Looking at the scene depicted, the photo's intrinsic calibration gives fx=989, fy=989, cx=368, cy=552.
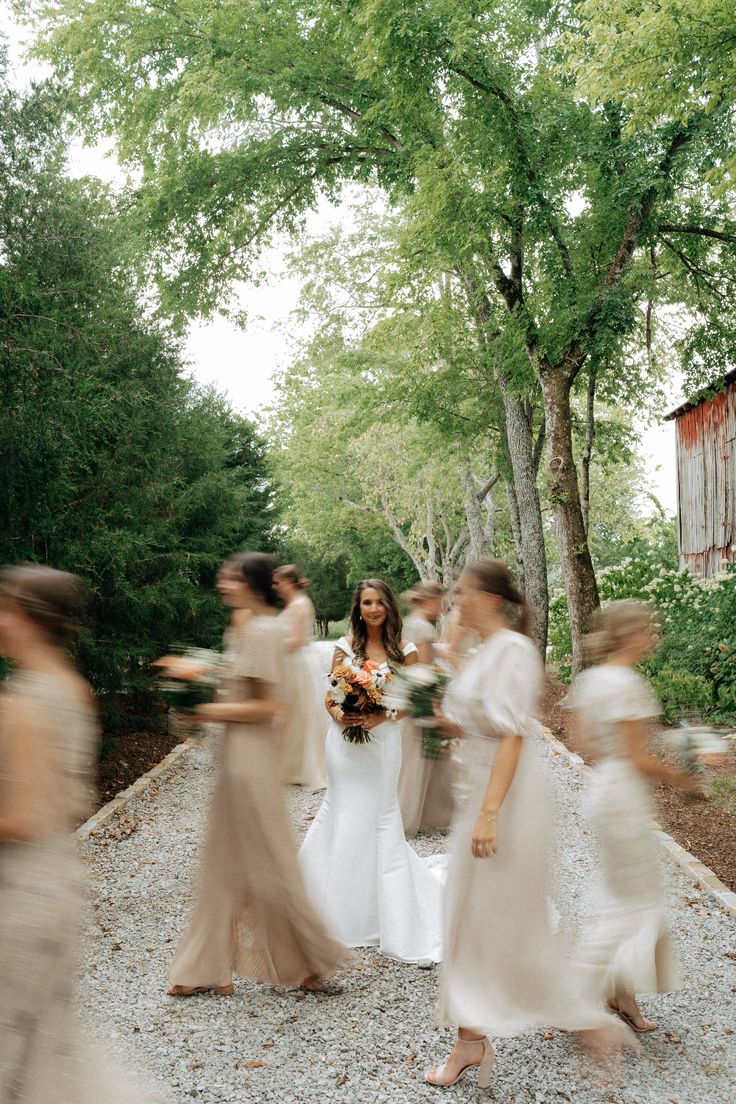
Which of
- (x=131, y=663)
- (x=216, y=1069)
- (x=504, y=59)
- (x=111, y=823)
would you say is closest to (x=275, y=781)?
(x=216, y=1069)

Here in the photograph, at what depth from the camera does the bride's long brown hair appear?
256 inches

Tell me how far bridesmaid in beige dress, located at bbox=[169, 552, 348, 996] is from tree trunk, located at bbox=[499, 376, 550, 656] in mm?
14684

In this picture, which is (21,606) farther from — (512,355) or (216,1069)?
(512,355)

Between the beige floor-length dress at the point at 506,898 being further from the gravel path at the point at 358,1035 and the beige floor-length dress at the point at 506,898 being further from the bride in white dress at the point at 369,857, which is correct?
the bride in white dress at the point at 369,857

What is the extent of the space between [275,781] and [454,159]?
12.6 meters

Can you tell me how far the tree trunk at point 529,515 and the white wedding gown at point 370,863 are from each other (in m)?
13.5

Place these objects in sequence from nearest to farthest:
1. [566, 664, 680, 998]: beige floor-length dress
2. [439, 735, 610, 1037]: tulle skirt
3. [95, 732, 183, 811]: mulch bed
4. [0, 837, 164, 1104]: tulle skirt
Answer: [0, 837, 164, 1104]: tulle skirt < [439, 735, 610, 1037]: tulle skirt < [566, 664, 680, 998]: beige floor-length dress < [95, 732, 183, 811]: mulch bed

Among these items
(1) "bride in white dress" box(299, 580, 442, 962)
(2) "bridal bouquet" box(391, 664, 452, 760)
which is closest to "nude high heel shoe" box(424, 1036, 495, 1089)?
(2) "bridal bouquet" box(391, 664, 452, 760)


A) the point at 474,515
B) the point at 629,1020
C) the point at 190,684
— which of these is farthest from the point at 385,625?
the point at 474,515

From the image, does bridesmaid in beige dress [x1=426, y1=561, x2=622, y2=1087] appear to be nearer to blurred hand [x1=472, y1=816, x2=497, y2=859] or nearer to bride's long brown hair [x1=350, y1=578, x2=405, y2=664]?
blurred hand [x1=472, y1=816, x2=497, y2=859]

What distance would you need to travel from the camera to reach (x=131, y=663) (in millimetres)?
13836

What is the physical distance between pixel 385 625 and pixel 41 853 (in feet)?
11.9

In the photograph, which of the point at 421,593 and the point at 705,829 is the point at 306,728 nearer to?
the point at 421,593

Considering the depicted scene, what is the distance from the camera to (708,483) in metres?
21.9
